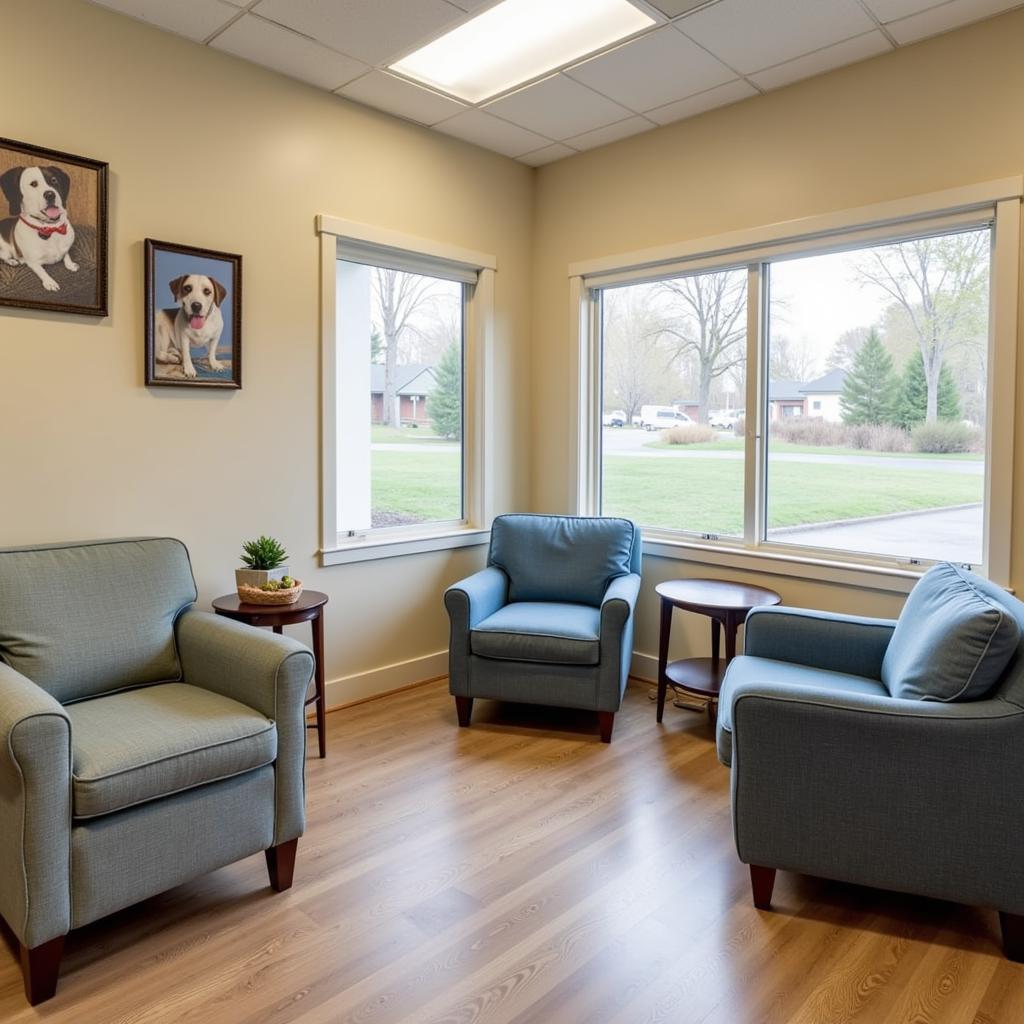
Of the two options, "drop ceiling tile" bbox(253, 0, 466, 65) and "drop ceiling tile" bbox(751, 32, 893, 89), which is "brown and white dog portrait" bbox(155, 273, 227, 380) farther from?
"drop ceiling tile" bbox(751, 32, 893, 89)

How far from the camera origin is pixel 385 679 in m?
3.70

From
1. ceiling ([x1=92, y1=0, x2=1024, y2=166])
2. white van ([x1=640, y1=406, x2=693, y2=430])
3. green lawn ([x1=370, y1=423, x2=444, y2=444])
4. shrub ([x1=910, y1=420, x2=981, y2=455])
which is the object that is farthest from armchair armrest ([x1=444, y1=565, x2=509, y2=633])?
ceiling ([x1=92, y1=0, x2=1024, y2=166])

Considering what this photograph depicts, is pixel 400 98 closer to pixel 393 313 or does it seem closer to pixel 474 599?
pixel 393 313

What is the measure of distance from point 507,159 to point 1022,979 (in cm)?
398

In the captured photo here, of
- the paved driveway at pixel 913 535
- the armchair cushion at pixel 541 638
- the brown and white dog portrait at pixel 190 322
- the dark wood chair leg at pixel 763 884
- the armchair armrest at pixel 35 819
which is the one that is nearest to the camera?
the armchair armrest at pixel 35 819

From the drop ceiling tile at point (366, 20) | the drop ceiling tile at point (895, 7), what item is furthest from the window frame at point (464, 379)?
the drop ceiling tile at point (895, 7)

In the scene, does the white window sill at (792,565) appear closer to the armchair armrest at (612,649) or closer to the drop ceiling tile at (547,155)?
the armchair armrest at (612,649)

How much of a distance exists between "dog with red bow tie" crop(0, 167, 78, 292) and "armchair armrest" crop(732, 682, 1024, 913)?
255 cm

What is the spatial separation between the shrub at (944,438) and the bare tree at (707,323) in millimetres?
857

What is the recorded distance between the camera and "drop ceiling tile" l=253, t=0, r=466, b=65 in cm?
265

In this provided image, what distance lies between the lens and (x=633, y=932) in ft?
6.39

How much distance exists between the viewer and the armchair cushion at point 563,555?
3.60m

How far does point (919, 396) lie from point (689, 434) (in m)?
1.06

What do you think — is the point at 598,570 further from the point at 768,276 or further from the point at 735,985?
the point at 735,985
